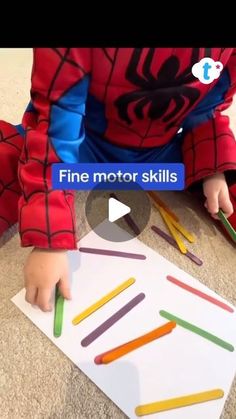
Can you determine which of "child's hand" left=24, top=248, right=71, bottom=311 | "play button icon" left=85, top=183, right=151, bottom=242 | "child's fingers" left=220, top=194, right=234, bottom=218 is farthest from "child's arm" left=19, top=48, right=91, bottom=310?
"child's fingers" left=220, top=194, right=234, bottom=218

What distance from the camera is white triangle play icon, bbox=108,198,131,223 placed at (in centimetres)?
59

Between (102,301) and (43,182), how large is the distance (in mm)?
167

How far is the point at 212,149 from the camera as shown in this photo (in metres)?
0.54

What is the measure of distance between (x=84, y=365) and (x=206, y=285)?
19 cm

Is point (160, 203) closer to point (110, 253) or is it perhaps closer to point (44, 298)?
point (110, 253)

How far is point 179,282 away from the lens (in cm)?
52

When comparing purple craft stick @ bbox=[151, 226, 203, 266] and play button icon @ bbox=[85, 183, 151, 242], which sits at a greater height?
play button icon @ bbox=[85, 183, 151, 242]

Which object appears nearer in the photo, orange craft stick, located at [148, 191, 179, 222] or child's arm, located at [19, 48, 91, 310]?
child's arm, located at [19, 48, 91, 310]

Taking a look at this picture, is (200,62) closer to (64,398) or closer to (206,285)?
(206,285)

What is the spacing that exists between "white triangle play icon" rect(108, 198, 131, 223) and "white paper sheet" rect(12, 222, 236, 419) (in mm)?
53

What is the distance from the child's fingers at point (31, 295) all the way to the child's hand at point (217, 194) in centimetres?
26

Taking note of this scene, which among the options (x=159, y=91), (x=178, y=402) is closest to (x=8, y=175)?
(x=159, y=91)

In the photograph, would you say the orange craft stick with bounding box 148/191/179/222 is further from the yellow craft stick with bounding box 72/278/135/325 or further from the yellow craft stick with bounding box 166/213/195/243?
the yellow craft stick with bounding box 72/278/135/325
